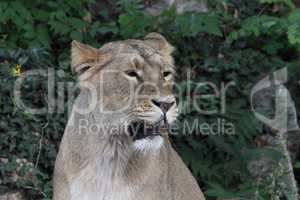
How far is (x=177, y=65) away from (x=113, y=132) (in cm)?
368

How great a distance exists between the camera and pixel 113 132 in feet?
15.6

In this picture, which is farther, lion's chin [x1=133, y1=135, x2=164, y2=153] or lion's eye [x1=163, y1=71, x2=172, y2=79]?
lion's eye [x1=163, y1=71, x2=172, y2=79]

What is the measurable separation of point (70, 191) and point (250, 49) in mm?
4351

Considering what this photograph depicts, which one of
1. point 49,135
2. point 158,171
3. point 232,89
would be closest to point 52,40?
point 49,135

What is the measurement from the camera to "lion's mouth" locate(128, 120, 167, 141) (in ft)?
15.1

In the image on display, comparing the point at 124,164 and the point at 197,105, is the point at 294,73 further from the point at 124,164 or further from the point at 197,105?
the point at 124,164

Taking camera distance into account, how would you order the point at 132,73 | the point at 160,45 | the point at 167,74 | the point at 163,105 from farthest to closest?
the point at 160,45 → the point at 167,74 → the point at 132,73 → the point at 163,105

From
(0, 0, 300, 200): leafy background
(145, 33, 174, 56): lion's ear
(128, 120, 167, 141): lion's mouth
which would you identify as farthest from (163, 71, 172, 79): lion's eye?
(0, 0, 300, 200): leafy background

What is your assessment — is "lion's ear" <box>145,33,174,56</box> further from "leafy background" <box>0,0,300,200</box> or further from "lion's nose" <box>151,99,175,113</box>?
"leafy background" <box>0,0,300,200</box>

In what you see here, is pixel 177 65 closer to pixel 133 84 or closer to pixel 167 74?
pixel 167 74

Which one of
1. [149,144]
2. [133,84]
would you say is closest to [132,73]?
[133,84]

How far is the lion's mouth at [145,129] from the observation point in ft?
15.1

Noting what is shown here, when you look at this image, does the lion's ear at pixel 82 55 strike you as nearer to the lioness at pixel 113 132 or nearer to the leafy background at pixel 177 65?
the lioness at pixel 113 132

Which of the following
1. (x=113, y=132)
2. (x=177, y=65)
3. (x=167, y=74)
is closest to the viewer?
(x=113, y=132)
